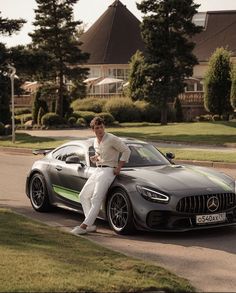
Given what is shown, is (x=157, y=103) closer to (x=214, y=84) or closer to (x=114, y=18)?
(x=214, y=84)

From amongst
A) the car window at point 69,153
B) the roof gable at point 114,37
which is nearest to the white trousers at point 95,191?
the car window at point 69,153

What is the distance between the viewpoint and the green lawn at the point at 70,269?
5.99 metres

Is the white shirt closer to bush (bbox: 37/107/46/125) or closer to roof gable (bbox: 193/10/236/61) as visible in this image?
bush (bbox: 37/107/46/125)

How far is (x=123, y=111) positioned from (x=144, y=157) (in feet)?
137

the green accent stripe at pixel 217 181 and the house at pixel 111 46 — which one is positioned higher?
the house at pixel 111 46

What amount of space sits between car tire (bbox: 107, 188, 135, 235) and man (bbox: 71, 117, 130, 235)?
0.19 metres

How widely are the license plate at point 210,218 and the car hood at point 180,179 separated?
350 millimetres

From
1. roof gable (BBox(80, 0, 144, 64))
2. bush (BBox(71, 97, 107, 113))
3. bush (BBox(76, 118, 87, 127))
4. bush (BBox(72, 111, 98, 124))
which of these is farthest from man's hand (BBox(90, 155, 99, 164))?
roof gable (BBox(80, 0, 144, 64))

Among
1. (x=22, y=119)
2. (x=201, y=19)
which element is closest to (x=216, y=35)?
(x=201, y=19)

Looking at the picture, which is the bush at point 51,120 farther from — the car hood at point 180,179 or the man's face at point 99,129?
the man's face at point 99,129

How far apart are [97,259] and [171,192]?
226 cm

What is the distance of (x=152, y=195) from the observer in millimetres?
9367

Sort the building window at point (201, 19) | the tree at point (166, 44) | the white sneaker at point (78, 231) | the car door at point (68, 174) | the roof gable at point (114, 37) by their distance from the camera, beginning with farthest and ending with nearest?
the building window at point (201, 19)
the roof gable at point (114, 37)
the tree at point (166, 44)
the car door at point (68, 174)
the white sneaker at point (78, 231)

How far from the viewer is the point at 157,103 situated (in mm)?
46156
